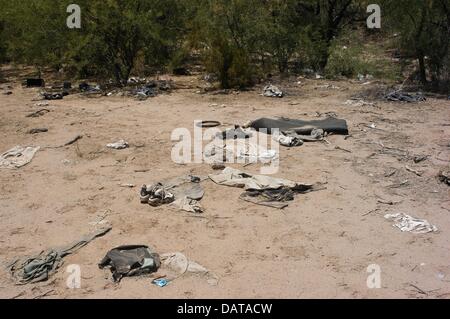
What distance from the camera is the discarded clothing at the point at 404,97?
26.3 ft

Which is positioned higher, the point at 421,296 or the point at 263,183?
the point at 263,183

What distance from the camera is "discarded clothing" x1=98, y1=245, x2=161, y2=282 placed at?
3.30 m

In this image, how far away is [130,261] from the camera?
133 inches

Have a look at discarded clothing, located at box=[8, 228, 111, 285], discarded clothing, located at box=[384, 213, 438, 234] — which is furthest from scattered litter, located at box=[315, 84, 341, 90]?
discarded clothing, located at box=[8, 228, 111, 285]

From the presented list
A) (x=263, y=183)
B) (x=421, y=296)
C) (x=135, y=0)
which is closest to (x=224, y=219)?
(x=263, y=183)

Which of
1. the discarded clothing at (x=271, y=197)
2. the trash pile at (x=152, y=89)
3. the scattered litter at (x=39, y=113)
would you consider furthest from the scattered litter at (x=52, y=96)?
the discarded clothing at (x=271, y=197)

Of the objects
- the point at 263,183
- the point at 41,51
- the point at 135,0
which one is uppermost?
the point at 135,0

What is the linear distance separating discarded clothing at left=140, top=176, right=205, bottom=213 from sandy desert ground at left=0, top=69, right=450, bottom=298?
3.4 inches

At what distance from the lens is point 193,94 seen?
913cm

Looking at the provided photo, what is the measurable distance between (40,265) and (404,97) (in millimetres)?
6748

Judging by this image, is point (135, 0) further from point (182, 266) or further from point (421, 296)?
point (421, 296)

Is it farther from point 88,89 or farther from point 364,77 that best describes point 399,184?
point 88,89

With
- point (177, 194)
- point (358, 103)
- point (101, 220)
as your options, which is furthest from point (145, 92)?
point (101, 220)
